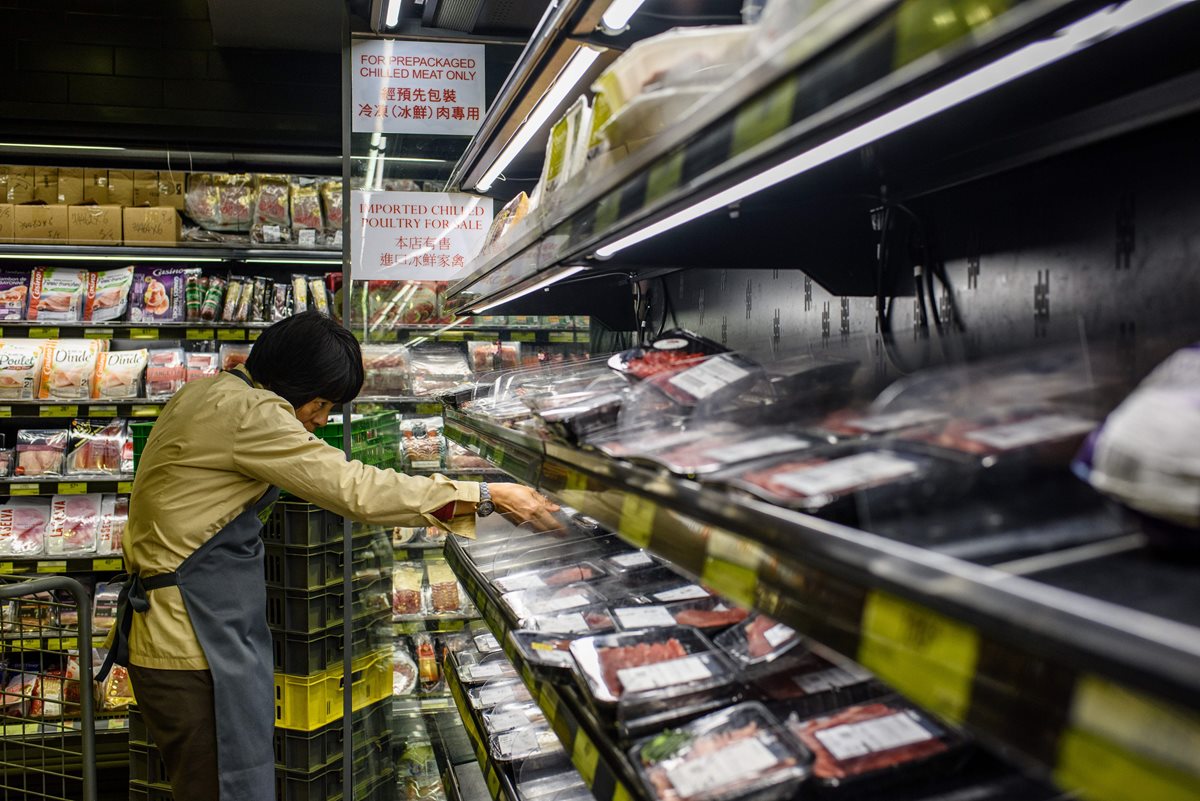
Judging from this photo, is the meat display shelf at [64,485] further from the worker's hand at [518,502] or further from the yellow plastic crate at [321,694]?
the worker's hand at [518,502]

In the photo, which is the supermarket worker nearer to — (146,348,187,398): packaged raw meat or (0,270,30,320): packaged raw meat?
(146,348,187,398): packaged raw meat

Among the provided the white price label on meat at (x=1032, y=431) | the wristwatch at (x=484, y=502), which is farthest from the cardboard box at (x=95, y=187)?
the white price label on meat at (x=1032, y=431)

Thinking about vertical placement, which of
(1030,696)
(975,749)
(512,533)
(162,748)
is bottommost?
(162,748)

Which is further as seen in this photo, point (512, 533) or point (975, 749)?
point (512, 533)

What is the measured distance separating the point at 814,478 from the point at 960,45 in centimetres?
40

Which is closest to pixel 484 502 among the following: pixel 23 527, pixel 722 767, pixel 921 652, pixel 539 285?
pixel 539 285

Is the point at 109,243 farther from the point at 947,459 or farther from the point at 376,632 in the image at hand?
the point at 947,459

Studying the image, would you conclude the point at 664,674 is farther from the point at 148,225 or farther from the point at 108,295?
the point at 108,295

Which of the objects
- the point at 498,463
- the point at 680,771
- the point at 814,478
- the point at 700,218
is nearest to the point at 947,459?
the point at 814,478

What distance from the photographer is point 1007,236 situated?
1.31 meters

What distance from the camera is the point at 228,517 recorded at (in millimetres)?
2607

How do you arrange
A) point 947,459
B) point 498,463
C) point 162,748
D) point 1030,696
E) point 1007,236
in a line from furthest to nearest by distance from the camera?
point 162,748, point 498,463, point 1007,236, point 947,459, point 1030,696

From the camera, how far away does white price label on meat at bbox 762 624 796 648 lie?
1438mm

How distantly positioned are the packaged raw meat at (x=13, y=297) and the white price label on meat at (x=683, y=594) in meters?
4.78
